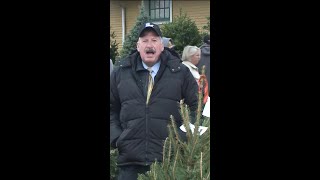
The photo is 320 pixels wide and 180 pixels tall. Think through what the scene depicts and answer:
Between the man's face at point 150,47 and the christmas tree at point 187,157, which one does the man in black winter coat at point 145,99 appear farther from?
the christmas tree at point 187,157

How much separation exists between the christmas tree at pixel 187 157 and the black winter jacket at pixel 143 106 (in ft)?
1.10

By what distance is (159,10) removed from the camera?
10461mm

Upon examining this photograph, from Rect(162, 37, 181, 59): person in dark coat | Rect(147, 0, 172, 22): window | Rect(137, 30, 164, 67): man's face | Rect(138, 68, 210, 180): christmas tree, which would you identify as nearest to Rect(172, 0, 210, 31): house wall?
Rect(147, 0, 172, 22): window

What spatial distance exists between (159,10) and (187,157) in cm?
847

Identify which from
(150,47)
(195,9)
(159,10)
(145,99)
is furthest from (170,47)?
(195,9)

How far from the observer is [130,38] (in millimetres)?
5246

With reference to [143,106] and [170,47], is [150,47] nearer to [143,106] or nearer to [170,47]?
[143,106]

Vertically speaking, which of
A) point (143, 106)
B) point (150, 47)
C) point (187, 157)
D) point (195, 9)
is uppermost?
point (195, 9)
